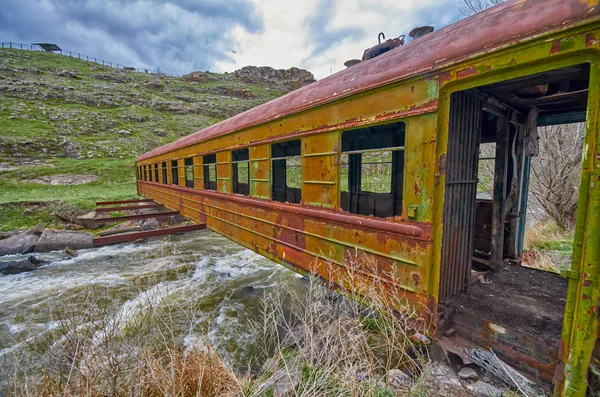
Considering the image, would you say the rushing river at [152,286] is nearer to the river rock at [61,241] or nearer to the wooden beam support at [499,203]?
the river rock at [61,241]

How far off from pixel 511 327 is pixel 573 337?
2.27 ft

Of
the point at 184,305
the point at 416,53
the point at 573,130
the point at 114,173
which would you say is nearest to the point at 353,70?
the point at 416,53

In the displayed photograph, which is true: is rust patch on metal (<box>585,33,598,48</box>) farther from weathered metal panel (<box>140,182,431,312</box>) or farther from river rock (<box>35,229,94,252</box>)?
river rock (<box>35,229,94,252</box>)

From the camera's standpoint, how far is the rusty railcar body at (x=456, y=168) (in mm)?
1654

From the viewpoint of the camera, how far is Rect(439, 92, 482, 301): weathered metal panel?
8.83 ft

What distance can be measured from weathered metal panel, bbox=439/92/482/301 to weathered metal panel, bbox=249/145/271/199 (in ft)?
8.55

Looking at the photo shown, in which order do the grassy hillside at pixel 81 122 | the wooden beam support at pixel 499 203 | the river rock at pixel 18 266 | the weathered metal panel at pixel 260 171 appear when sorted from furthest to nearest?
the grassy hillside at pixel 81 122, the river rock at pixel 18 266, the weathered metal panel at pixel 260 171, the wooden beam support at pixel 499 203

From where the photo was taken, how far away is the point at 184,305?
4.91 meters

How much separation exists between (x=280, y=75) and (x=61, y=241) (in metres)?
71.2

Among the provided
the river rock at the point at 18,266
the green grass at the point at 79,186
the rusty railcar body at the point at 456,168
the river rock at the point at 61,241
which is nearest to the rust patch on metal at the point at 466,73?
the rusty railcar body at the point at 456,168

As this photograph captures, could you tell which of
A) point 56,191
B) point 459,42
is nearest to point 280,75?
point 56,191

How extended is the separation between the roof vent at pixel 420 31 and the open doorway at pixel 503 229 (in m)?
0.90

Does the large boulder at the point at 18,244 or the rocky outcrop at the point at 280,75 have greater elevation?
the rocky outcrop at the point at 280,75

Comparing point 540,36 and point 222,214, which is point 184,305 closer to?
point 222,214
